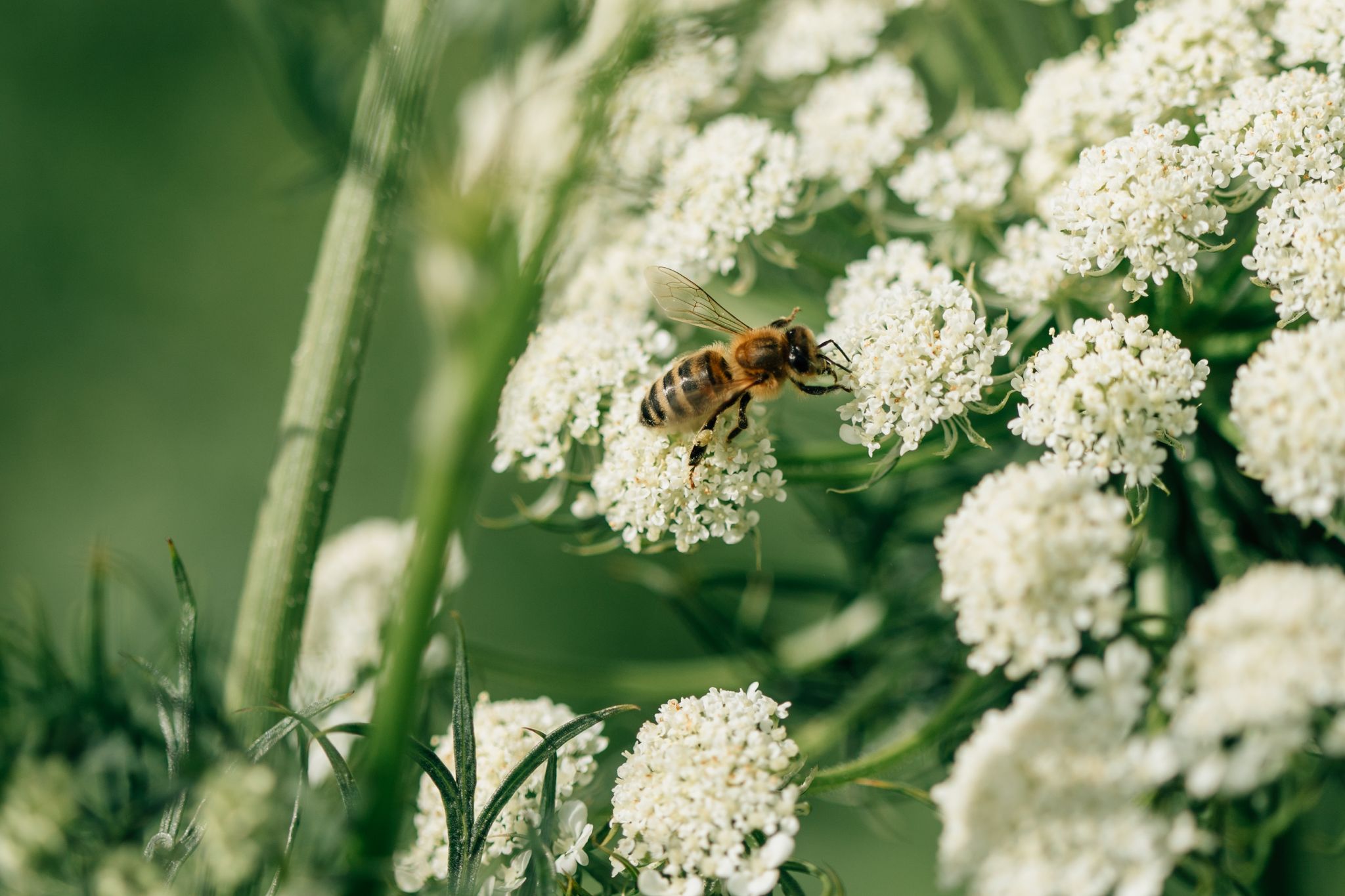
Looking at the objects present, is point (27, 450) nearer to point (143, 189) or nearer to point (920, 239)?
point (143, 189)

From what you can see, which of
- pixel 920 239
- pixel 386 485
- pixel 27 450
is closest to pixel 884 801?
pixel 920 239

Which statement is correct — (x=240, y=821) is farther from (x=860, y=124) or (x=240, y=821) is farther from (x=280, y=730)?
(x=860, y=124)

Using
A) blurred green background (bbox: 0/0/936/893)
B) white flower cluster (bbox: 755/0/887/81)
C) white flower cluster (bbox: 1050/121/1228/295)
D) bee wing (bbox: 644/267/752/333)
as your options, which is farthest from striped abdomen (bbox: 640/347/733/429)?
blurred green background (bbox: 0/0/936/893)

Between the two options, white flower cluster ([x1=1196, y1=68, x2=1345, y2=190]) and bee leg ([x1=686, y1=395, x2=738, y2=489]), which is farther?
bee leg ([x1=686, y1=395, x2=738, y2=489])

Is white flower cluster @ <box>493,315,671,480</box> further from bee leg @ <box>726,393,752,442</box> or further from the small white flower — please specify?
the small white flower

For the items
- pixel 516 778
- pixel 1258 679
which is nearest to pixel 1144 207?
pixel 1258 679

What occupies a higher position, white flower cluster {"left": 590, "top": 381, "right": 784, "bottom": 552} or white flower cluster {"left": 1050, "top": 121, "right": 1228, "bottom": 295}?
white flower cluster {"left": 1050, "top": 121, "right": 1228, "bottom": 295}

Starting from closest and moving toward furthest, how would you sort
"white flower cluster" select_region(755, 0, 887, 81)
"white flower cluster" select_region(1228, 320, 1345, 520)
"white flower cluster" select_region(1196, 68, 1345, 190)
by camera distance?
"white flower cluster" select_region(1228, 320, 1345, 520), "white flower cluster" select_region(1196, 68, 1345, 190), "white flower cluster" select_region(755, 0, 887, 81)
